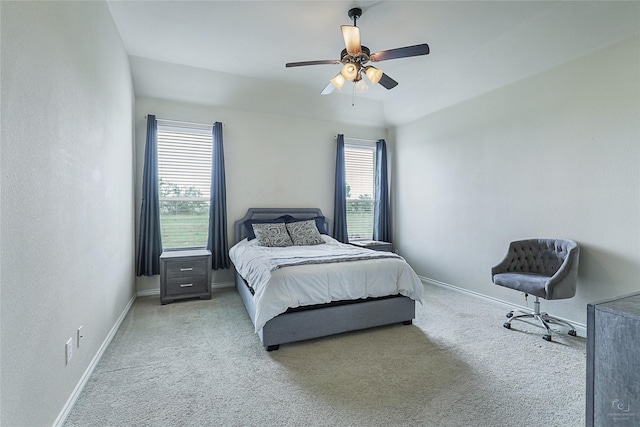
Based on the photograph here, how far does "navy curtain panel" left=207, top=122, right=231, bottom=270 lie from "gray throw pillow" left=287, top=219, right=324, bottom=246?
1.06m

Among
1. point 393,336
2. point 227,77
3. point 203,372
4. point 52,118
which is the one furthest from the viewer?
point 227,77

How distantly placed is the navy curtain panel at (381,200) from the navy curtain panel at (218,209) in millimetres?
2857

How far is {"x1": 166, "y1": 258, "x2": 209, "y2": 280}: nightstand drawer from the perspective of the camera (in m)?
3.97

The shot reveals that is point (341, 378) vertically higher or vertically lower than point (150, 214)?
lower

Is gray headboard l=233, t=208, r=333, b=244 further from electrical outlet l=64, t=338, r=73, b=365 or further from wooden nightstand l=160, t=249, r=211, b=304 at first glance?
electrical outlet l=64, t=338, r=73, b=365

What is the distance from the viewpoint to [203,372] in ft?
7.60

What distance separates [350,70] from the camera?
2.80m

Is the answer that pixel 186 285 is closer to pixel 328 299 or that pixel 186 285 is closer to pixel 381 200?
pixel 328 299

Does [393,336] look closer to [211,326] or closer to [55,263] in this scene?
[211,326]

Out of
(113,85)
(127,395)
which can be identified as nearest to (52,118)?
(113,85)

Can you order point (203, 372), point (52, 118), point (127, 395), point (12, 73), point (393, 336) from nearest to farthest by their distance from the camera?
point (12, 73) → point (52, 118) → point (127, 395) → point (203, 372) → point (393, 336)

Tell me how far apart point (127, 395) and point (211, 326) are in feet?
3.98

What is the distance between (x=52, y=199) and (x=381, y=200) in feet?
16.1

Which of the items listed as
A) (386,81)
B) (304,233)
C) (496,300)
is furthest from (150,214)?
(496,300)
